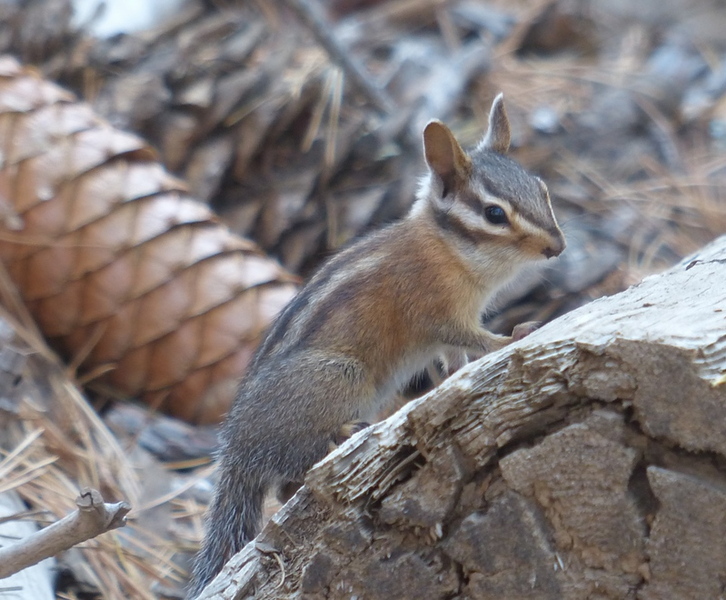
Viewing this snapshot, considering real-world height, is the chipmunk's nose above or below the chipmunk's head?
below

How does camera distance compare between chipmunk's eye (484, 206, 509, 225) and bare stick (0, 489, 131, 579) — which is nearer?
bare stick (0, 489, 131, 579)

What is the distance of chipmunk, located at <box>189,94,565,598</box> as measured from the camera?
2.04 m

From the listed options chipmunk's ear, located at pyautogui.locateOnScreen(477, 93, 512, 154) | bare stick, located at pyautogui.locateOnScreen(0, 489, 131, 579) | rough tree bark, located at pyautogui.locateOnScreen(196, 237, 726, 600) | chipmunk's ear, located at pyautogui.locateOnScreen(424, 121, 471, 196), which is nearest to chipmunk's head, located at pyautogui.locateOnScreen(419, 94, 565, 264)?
chipmunk's ear, located at pyautogui.locateOnScreen(424, 121, 471, 196)

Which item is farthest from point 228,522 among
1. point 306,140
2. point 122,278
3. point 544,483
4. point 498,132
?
point 306,140

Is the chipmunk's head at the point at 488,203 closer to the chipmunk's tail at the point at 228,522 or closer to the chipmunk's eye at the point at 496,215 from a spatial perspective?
the chipmunk's eye at the point at 496,215

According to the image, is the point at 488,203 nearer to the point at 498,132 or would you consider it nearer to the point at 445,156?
the point at 445,156

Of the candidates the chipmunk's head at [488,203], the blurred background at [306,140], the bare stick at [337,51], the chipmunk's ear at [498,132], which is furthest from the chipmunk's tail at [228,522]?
the bare stick at [337,51]

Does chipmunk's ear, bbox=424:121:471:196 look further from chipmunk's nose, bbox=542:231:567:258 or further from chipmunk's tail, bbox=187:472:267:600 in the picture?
chipmunk's tail, bbox=187:472:267:600

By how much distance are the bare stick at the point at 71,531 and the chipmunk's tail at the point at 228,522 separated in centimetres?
56

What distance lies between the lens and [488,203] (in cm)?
228

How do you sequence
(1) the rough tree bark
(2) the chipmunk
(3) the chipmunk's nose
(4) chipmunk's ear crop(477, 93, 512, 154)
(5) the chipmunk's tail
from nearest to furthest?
(1) the rough tree bark
(5) the chipmunk's tail
(2) the chipmunk
(3) the chipmunk's nose
(4) chipmunk's ear crop(477, 93, 512, 154)

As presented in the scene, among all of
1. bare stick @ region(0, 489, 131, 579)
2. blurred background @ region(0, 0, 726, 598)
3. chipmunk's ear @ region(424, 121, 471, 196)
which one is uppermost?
bare stick @ region(0, 489, 131, 579)

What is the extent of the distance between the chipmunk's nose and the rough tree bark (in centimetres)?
70

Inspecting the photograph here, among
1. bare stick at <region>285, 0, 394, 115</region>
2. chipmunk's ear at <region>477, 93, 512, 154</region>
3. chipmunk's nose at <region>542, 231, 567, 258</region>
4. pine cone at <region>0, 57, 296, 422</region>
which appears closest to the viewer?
chipmunk's nose at <region>542, 231, 567, 258</region>
